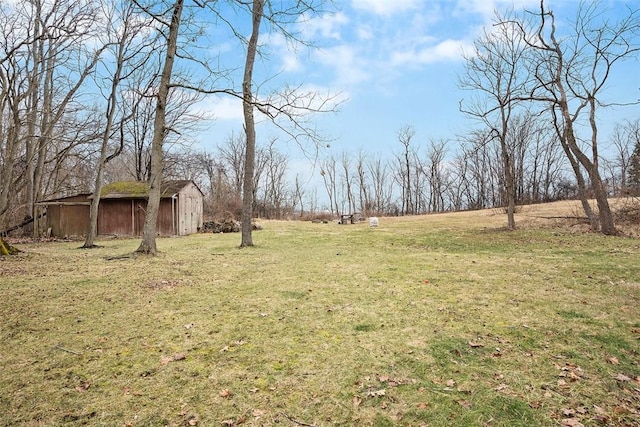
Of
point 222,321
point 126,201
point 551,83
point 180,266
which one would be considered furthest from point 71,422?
point 126,201

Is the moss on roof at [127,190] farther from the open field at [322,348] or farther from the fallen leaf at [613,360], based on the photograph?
the fallen leaf at [613,360]

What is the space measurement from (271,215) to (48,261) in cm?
3674

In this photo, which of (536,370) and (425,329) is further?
(425,329)

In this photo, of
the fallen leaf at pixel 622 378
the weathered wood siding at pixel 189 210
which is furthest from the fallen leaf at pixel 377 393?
the weathered wood siding at pixel 189 210

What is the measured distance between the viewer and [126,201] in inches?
806

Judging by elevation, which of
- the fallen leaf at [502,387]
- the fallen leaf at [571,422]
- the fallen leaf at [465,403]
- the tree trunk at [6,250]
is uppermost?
the tree trunk at [6,250]

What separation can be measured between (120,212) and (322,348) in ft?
67.7

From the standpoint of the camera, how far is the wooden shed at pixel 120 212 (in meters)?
20.3

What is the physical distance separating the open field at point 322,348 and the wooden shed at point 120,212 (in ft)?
45.4

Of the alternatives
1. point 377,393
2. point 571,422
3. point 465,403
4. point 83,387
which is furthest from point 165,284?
point 571,422

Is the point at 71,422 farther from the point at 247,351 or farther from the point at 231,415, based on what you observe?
the point at 247,351

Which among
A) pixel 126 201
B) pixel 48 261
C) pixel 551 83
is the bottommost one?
pixel 48 261

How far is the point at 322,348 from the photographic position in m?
3.55

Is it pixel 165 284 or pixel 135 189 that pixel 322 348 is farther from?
pixel 135 189
